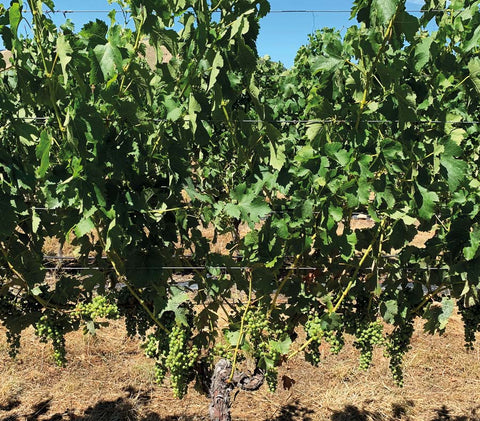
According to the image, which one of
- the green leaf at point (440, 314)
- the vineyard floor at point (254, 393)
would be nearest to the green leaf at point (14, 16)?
the green leaf at point (440, 314)

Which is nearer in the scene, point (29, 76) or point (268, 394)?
point (29, 76)

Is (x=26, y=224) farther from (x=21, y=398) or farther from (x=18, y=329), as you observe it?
(x=21, y=398)

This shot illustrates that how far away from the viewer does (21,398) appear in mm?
4664

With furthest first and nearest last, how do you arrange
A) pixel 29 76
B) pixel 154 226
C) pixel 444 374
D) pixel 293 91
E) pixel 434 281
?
pixel 293 91 → pixel 444 374 → pixel 434 281 → pixel 154 226 → pixel 29 76

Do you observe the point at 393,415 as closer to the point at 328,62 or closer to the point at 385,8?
the point at 328,62

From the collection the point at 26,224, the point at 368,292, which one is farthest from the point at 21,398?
the point at 368,292

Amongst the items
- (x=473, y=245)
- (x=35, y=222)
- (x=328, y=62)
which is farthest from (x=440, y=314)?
(x=35, y=222)

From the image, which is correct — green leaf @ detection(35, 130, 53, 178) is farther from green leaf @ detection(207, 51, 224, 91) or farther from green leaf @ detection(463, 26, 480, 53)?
green leaf @ detection(463, 26, 480, 53)

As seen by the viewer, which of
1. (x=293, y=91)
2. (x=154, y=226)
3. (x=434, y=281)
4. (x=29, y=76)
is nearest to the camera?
(x=29, y=76)

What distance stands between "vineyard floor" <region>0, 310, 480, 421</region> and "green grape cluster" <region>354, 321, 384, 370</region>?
1863mm

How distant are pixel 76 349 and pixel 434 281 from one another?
4000 millimetres

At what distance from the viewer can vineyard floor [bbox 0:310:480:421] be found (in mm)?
4469

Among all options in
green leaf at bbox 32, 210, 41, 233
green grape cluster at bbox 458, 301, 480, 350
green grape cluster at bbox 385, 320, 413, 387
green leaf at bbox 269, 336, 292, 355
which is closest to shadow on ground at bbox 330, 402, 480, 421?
green grape cluster at bbox 385, 320, 413, 387

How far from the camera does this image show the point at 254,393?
479 centimetres
